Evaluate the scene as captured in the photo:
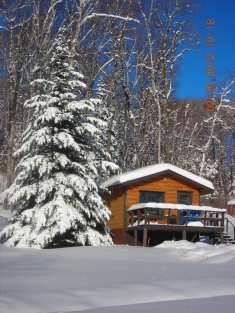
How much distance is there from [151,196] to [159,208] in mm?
2035

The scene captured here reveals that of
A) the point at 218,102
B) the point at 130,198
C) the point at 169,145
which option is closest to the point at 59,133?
the point at 130,198

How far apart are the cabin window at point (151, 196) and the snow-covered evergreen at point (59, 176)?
4.40 m

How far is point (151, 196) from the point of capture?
25781 mm

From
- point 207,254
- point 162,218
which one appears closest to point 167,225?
→ point 162,218

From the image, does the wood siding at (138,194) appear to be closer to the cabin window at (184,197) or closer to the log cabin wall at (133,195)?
the log cabin wall at (133,195)

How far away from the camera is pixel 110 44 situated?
32.8 m

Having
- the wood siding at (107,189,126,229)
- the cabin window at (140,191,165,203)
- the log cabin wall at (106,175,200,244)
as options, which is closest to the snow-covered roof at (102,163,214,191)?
the log cabin wall at (106,175,200,244)

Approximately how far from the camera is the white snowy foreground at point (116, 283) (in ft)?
24.4

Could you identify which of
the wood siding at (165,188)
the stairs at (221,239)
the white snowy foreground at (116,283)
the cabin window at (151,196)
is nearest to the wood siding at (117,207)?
the wood siding at (165,188)

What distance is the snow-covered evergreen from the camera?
19219mm

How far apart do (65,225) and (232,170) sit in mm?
46052

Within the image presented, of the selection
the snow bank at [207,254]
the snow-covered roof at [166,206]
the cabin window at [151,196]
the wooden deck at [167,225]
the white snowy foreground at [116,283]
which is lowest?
the white snowy foreground at [116,283]

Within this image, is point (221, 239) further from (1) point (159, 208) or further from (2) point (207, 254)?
(2) point (207, 254)

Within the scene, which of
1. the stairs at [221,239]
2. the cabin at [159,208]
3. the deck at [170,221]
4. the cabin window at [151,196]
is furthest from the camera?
Result: the cabin window at [151,196]
